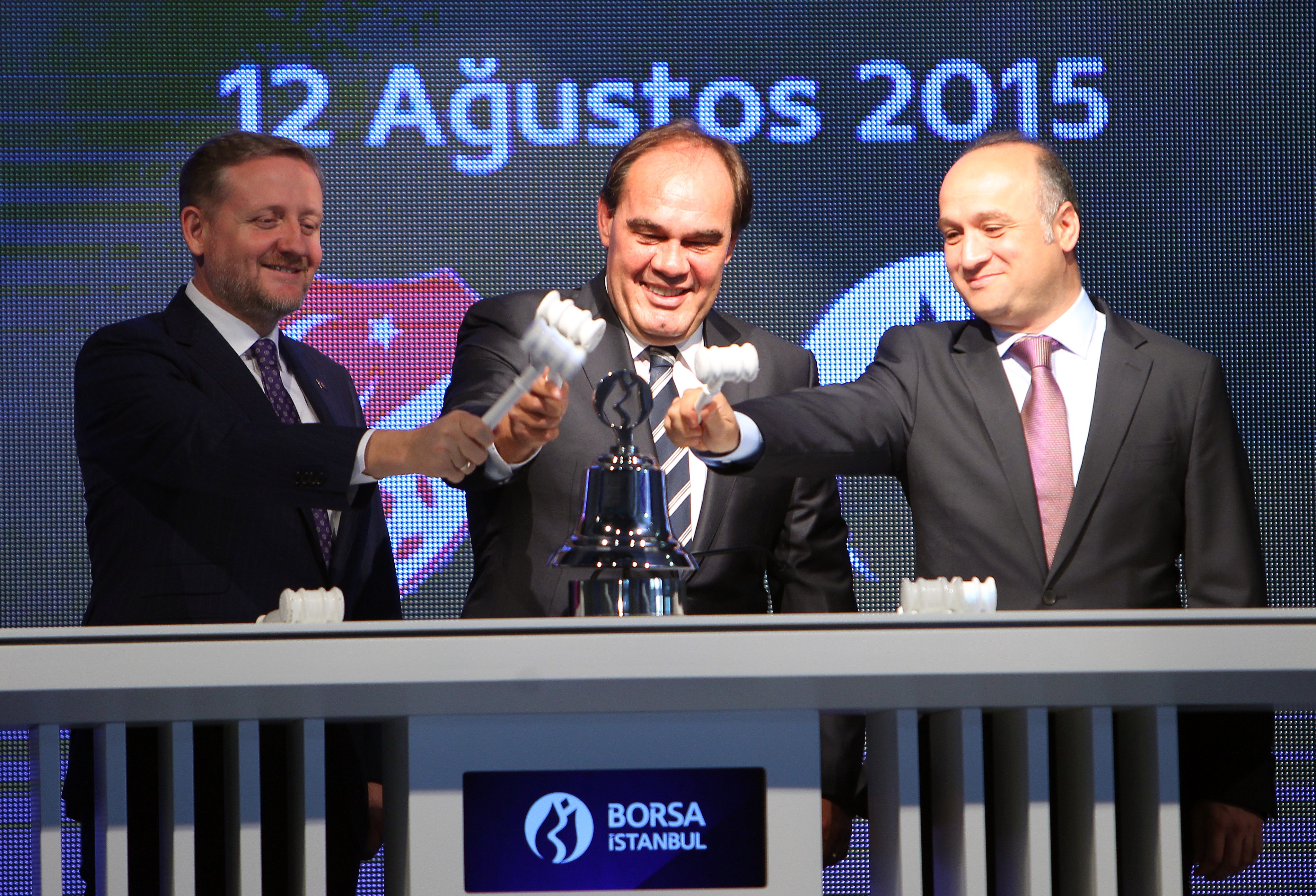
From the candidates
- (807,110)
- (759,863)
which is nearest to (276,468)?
(759,863)

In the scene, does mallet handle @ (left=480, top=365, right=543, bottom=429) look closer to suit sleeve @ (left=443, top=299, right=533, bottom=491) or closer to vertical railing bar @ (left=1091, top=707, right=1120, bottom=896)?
suit sleeve @ (left=443, top=299, right=533, bottom=491)

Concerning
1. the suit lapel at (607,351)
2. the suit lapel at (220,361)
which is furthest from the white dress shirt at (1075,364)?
the suit lapel at (220,361)

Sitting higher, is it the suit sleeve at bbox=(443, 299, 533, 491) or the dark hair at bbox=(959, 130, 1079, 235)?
the dark hair at bbox=(959, 130, 1079, 235)

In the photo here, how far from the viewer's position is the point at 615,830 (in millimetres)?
1275

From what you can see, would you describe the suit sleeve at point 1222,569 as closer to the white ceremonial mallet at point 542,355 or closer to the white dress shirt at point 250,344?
the white ceremonial mallet at point 542,355

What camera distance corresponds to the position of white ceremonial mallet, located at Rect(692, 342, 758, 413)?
1492mm

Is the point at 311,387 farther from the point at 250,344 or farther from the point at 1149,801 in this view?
the point at 1149,801

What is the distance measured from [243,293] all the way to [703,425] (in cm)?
99

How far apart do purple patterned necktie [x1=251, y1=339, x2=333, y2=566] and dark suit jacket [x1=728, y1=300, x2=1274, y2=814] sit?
0.74 metres

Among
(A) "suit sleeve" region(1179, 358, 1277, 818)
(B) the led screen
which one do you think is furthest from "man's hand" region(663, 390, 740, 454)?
(B) the led screen

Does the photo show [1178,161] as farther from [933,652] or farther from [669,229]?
[933,652]

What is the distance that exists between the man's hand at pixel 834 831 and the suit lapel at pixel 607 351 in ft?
1.94

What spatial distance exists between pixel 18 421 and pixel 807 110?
197cm

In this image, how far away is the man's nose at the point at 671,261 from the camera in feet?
7.14
